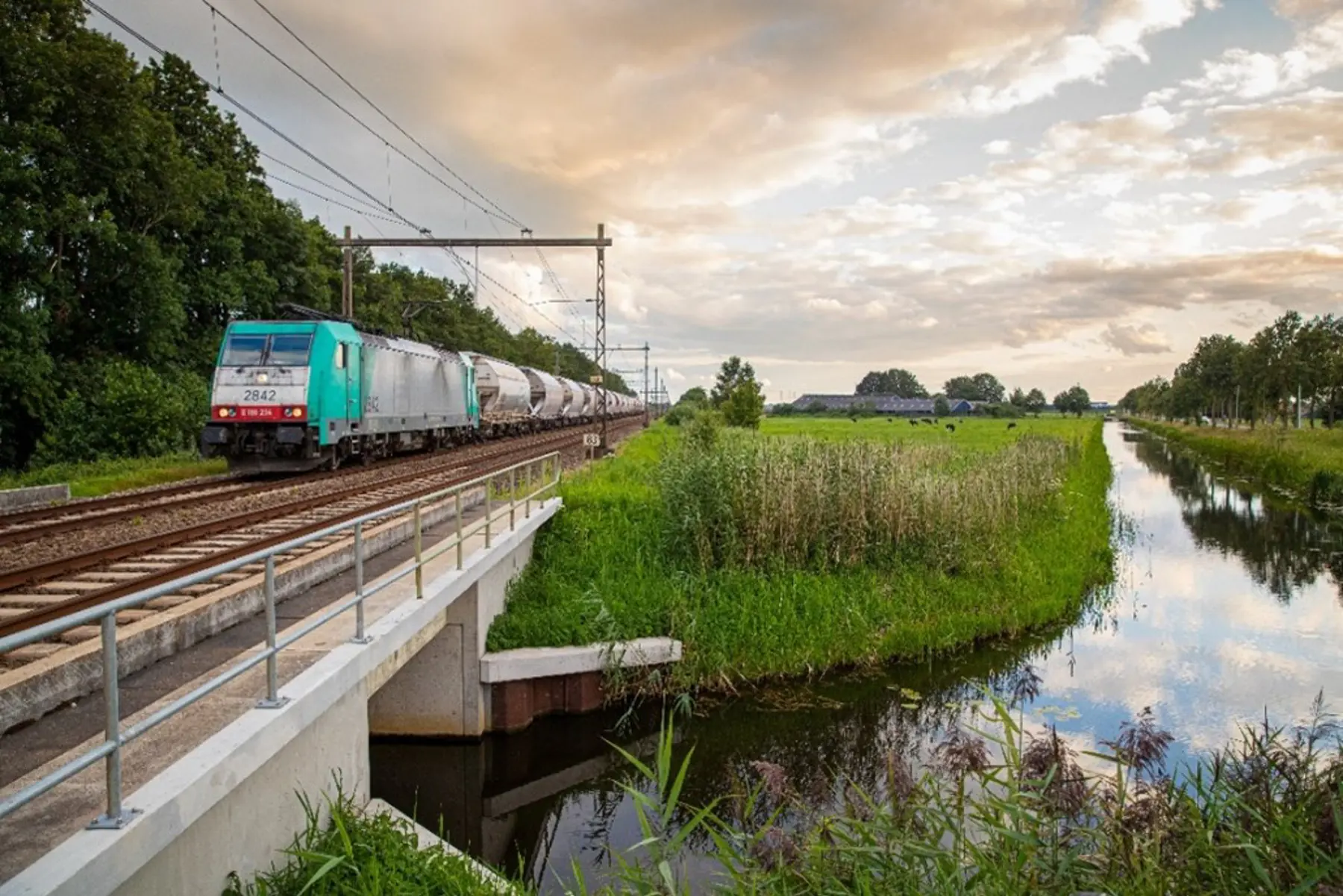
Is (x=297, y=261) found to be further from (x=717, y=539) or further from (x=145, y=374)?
(x=717, y=539)

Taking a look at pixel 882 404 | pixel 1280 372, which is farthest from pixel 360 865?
pixel 882 404

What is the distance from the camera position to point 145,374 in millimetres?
23344

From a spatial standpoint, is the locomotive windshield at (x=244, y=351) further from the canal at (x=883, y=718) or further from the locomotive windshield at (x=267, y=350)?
the canal at (x=883, y=718)

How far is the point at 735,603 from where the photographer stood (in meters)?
13.4

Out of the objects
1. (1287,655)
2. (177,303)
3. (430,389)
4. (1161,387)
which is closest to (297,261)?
(177,303)

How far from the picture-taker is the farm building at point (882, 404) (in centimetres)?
15062

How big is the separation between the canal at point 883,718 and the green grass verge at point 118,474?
9375 millimetres

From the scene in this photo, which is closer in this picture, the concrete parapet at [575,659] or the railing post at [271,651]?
the railing post at [271,651]

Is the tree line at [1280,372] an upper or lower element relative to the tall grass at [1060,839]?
upper

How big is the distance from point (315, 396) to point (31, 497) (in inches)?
189

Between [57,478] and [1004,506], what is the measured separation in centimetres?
1910

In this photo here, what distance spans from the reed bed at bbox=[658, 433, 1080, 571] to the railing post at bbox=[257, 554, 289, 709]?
9.07 meters

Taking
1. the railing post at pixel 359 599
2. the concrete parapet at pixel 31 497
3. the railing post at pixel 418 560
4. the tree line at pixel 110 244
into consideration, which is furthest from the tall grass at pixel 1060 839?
the tree line at pixel 110 244

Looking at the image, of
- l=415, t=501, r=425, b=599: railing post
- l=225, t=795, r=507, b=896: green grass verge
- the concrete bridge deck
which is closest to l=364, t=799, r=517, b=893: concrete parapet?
l=225, t=795, r=507, b=896: green grass verge
